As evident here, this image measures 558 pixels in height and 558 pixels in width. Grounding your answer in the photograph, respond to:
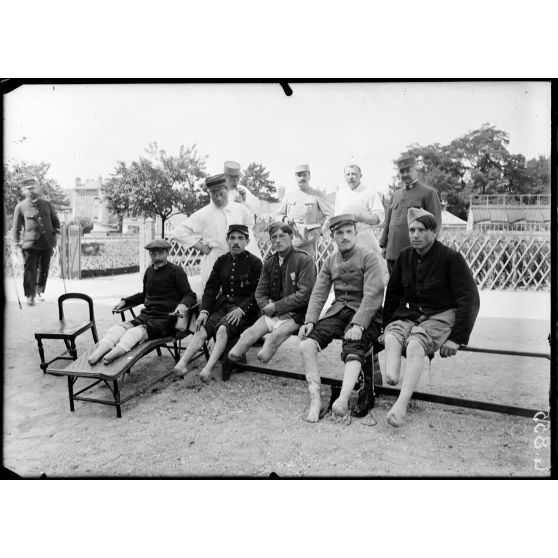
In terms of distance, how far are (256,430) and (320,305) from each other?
1.15 metres

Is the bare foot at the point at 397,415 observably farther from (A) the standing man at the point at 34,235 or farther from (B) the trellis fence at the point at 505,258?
(A) the standing man at the point at 34,235

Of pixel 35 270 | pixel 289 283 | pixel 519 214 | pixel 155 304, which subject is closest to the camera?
pixel 519 214

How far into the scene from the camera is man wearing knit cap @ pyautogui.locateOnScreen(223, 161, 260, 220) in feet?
12.9

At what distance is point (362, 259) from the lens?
4.03 m

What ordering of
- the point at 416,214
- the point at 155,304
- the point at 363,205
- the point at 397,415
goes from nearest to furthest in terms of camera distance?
the point at 397,415 < the point at 416,214 < the point at 363,205 < the point at 155,304

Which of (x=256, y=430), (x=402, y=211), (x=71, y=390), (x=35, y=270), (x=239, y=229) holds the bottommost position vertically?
(x=256, y=430)

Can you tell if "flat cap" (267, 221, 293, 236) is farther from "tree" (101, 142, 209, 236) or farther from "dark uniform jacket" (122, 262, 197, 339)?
"dark uniform jacket" (122, 262, 197, 339)

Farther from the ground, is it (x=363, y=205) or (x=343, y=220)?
(x=363, y=205)

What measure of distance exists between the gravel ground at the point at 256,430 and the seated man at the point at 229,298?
0.44 metres

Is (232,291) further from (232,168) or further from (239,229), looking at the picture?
(232,168)

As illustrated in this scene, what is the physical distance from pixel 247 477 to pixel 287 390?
2.64 feet

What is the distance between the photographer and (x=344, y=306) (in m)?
4.05

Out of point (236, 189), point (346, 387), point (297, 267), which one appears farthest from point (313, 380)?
point (236, 189)

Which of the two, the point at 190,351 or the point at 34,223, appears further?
the point at 190,351
